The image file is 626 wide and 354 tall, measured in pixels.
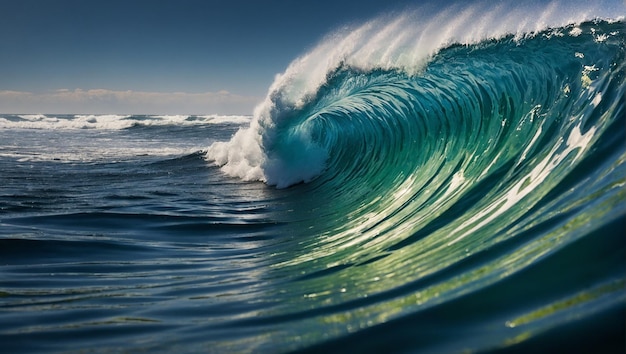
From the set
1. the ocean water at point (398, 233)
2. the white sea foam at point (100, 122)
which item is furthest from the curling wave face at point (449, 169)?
the white sea foam at point (100, 122)

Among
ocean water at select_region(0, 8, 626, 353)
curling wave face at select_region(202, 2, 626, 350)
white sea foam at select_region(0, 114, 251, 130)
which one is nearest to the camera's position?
ocean water at select_region(0, 8, 626, 353)

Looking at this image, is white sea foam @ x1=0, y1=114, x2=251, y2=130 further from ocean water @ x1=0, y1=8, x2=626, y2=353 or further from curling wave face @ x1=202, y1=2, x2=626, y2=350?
ocean water @ x1=0, y1=8, x2=626, y2=353

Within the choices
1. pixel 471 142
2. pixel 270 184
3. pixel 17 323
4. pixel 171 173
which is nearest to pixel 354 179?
pixel 270 184

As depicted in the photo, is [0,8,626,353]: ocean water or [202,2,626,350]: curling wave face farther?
[202,2,626,350]: curling wave face

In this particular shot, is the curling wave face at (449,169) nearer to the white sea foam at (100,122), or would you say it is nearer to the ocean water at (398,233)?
the ocean water at (398,233)

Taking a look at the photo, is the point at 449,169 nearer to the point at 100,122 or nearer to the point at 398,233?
the point at 398,233

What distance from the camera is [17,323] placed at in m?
2.81

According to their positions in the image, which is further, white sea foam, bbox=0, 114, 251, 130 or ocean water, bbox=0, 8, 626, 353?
white sea foam, bbox=0, 114, 251, 130

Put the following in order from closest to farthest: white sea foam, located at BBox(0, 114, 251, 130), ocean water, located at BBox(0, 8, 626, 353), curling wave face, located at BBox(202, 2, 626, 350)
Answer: ocean water, located at BBox(0, 8, 626, 353) → curling wave face, located at BBox(202, 2, 626, 350) → white sea foam, located at BBox(0, 114, 251, 130)

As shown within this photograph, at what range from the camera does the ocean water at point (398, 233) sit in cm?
198

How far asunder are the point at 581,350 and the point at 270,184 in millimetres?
10007

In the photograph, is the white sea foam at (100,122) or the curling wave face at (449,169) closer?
the curling wave face at (449,169)

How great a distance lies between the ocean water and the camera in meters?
1.98

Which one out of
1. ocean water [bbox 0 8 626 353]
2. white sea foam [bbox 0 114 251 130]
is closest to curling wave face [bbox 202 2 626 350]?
ocean water [bbox 0 8 626 353]
